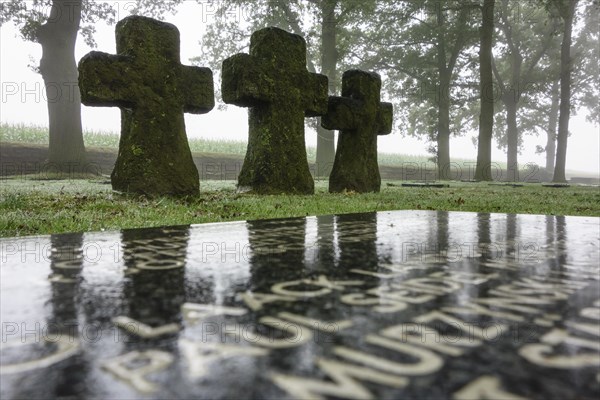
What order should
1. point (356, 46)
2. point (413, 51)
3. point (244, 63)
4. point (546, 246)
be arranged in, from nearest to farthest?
1. point (546, 246)
2. point (244, 63)
3. point (413, 51)
4. point (356, 46)

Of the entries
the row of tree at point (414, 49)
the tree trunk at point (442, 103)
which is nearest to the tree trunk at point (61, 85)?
the row of tree at point (414, 49)

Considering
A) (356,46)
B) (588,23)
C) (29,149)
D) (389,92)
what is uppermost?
(588,23)

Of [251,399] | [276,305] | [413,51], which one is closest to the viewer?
[251,399]

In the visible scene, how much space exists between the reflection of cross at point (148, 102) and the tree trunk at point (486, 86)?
616 inches

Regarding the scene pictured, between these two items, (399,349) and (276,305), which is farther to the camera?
(276,305)

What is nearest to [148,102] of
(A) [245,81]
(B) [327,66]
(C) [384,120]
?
(A) [245,81]

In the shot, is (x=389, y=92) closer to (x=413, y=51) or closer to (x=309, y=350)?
(x=413, y=51)

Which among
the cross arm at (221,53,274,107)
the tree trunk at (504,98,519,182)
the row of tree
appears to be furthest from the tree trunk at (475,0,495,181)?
the cross arm at (221,53,274,107)

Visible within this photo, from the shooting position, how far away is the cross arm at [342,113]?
9.24 m

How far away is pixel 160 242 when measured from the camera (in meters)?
2.28

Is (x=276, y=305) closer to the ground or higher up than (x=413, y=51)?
closer to the ground

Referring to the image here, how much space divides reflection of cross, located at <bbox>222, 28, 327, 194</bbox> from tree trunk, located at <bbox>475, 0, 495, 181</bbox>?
Result: 1331cm

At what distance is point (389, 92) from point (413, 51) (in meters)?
5.32

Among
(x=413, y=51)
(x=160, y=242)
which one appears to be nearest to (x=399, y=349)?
(x=160, y=242)
